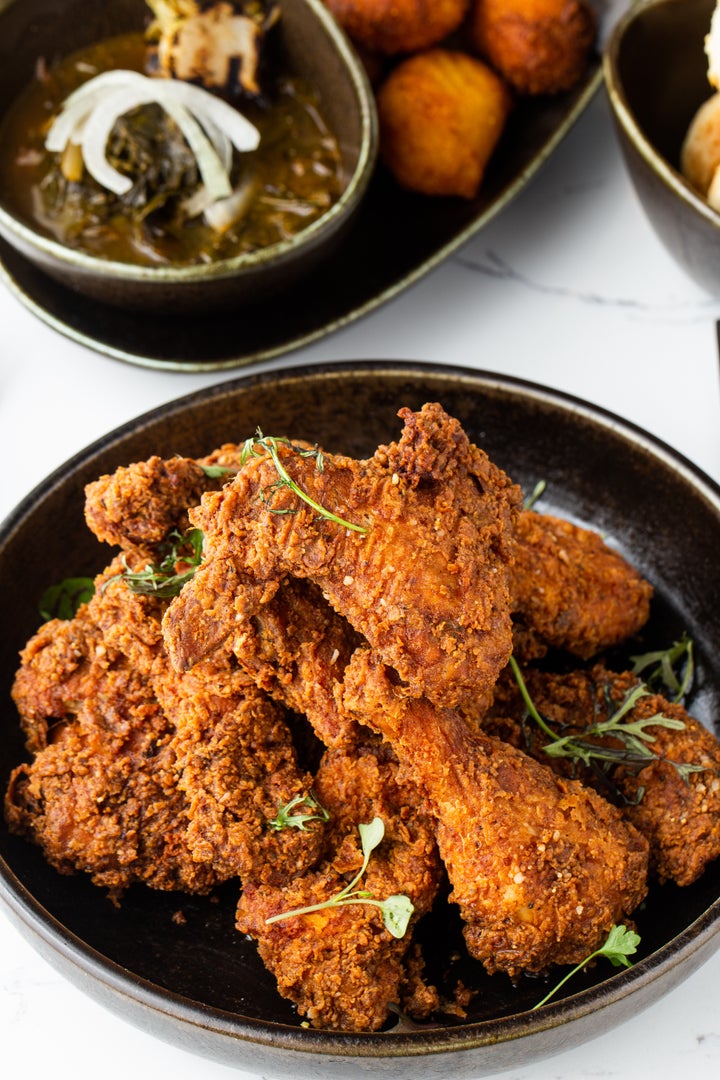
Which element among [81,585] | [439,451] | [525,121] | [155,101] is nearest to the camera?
[439,451]

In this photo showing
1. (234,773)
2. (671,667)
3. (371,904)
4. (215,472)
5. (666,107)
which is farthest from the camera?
(666,107)

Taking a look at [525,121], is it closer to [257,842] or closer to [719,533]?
[719,533]

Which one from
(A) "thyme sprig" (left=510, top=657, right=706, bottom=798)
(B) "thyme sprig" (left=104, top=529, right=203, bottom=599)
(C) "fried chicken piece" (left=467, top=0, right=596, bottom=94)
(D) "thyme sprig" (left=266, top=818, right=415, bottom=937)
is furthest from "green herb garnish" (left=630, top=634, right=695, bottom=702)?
(C) "fried chicken piece" (left=467, top=0, right=596, bottom=94)

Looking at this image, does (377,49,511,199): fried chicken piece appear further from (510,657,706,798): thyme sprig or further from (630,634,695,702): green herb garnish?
(510,657,706,798): thyme sprig

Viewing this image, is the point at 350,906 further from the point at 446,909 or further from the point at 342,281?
the point at 342,281

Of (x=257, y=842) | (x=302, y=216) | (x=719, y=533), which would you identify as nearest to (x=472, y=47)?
(x=302, y=216)

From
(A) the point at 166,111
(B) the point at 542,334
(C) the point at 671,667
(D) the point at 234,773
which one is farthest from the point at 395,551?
(A) the point at 166,111
